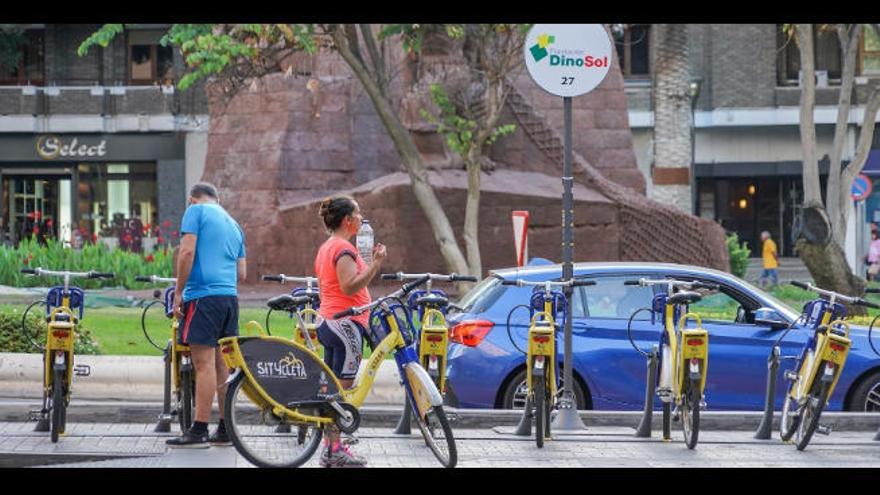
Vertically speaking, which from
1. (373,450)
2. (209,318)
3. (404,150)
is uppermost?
(404,150)

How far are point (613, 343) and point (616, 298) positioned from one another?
0.39 metres

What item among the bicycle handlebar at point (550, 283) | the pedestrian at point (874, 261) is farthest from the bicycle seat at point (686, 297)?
the pedestrian at point (874, 261)

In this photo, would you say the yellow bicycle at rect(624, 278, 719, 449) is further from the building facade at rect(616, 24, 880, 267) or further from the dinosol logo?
the building facade at rect(616, 24, 880, 267)

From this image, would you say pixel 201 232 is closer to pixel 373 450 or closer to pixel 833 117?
pixel 373 450

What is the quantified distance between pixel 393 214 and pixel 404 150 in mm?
1604

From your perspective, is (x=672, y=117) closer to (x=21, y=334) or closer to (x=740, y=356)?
(x=21, y=334)

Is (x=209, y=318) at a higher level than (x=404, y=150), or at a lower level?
lower

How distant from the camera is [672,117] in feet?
88.9

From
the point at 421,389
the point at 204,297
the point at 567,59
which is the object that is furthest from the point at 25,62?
the point at 421,389

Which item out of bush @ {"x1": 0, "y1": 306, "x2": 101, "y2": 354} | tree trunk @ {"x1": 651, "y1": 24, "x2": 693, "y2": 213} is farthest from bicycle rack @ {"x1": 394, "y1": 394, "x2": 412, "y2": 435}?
tree trunk @ {"x1": 651, "y1": 24, "x2": 693, "y2": 213}

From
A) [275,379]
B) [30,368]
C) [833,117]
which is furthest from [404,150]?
[833,117]

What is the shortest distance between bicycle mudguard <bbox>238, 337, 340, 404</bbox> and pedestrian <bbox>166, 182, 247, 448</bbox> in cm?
92

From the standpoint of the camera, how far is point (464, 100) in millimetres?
22984

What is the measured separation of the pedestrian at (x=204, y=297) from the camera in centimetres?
1019
